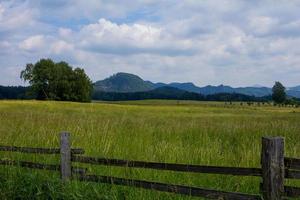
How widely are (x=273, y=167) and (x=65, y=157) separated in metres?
3.83

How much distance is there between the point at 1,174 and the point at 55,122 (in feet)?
16.7

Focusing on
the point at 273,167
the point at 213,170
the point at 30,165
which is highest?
the point at 273,167

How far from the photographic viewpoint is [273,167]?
17.9 feet

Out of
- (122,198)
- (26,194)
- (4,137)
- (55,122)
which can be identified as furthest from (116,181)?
(55,122)

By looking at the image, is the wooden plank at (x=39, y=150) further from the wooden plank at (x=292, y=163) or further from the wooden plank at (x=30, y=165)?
the wooden plank at (x=292, y=163)

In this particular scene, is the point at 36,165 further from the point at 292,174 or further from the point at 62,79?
the point at 62,79

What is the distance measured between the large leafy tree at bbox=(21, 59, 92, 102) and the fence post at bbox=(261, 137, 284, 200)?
344 feet

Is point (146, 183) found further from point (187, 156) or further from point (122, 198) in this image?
point (187, 156)

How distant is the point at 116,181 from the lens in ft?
23.9

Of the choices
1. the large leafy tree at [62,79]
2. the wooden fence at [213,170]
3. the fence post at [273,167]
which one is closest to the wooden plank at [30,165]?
the wooden fence at [213,170]

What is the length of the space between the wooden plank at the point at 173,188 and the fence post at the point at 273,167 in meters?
0.19

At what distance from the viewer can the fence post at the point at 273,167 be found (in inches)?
213

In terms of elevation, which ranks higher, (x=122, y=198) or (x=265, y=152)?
(x=265, y=152)

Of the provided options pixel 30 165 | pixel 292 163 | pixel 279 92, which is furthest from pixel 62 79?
pixel 292 163
